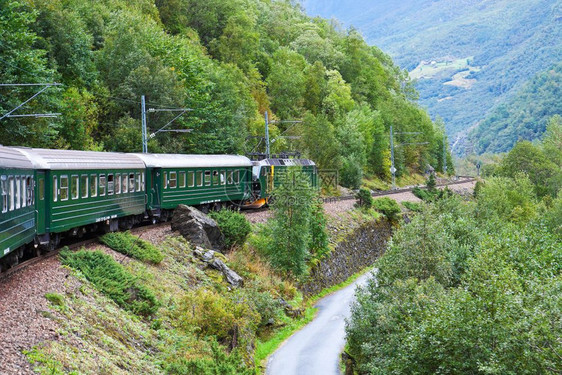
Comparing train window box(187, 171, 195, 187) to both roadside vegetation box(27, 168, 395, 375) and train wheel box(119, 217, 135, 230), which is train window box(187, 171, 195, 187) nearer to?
roadside vegetation box(27, 168, 395, 375)

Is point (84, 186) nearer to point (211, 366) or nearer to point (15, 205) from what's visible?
point (15, 205)

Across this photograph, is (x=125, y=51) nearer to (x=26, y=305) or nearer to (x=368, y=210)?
(x=368, y=210)

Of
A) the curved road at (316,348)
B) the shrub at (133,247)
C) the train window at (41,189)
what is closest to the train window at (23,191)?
the train window at (41,189)

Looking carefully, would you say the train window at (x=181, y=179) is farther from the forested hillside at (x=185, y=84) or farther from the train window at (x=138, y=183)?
the forested hillside at (x=185, y=84)

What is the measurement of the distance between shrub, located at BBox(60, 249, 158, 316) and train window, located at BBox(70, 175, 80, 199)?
2878mm

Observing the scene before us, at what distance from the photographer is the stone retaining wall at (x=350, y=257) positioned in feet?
145

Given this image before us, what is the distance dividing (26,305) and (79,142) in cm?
2878

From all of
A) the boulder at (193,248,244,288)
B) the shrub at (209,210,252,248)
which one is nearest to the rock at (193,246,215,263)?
the boulder at (193,248,244,288)

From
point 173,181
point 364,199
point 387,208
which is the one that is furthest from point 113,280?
point 387,208

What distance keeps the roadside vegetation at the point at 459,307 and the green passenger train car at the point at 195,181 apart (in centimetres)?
981

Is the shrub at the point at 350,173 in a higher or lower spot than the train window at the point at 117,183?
lower

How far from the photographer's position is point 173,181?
33.3 meters

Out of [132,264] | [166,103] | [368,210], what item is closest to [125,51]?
[166,103]

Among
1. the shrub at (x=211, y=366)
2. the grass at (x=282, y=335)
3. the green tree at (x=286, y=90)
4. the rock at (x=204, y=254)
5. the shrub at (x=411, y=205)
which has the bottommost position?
the grass at (x=282, y=335)
